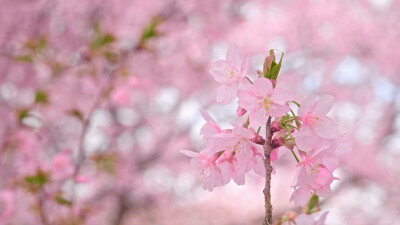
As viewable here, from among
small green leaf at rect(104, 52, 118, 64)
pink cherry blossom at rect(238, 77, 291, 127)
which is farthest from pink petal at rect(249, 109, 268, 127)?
small green leaf at rect(104, 52, 118, 64)

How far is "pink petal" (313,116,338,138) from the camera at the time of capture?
0.75m

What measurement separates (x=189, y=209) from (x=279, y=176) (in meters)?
2.18

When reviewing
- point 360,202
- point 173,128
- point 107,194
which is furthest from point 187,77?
point 360,202

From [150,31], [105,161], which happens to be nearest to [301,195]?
[150,31]

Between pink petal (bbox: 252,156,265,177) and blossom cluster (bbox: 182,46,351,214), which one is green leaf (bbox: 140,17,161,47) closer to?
blossom cluster (bbox: 182,46,351,214)

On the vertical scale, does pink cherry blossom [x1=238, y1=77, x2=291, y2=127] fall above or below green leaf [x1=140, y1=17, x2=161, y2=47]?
below

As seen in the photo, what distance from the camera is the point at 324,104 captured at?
818 mm

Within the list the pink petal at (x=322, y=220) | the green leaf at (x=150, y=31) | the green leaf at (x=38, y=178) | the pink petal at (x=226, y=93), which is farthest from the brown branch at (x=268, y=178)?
the green leaf at (x=150, y=31)

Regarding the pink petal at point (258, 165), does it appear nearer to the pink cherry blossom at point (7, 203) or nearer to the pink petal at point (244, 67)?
the pink petal at point (244, 67)

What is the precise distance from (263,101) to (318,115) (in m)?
0.13

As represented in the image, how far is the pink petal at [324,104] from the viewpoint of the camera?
2.65ft

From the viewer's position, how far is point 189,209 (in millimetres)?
8945

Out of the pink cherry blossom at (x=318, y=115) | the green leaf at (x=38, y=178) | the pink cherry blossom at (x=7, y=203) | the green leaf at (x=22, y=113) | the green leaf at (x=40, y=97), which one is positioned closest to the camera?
the pink cherry blossom at (x=318, y=115)

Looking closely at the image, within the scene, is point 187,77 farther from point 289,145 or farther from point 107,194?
point 289,145
